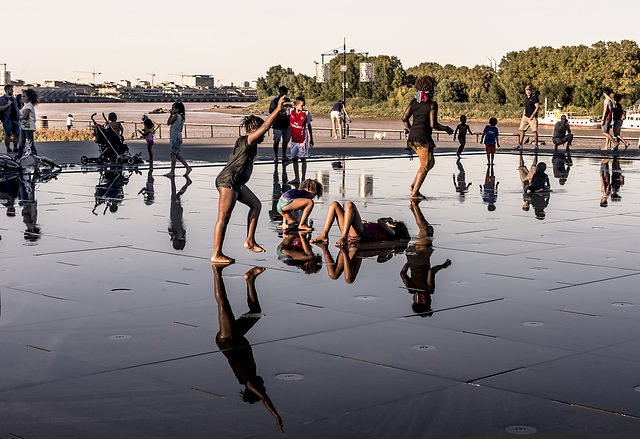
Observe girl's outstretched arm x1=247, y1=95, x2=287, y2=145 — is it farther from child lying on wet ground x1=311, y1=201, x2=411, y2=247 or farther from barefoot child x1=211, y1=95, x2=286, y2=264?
child lying on wet ground x1=311, y1=201, x2=411, y2=247

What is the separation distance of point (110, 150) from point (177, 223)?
1090cm

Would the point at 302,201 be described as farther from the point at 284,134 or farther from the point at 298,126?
the point at 284,134

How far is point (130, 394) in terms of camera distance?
5172 millimetres

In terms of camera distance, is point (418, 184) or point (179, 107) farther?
point (179, 107)

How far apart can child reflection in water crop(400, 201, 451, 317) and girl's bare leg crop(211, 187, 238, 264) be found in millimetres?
1827

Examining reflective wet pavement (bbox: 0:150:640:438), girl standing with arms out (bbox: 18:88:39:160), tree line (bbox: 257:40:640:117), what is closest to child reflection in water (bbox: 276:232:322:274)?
reflective wet pavement (bbox: 0:150:640:438)

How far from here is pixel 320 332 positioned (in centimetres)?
661

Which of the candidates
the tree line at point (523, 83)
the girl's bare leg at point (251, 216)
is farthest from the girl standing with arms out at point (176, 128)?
the tree line at point (523, 83)

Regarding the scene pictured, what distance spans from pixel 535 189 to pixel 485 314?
9951 mm

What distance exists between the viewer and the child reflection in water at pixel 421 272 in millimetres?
7613

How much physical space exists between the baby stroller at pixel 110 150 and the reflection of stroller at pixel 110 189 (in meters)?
1.16

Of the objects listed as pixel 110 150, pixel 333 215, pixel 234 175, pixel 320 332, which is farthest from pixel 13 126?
pixel 320 332

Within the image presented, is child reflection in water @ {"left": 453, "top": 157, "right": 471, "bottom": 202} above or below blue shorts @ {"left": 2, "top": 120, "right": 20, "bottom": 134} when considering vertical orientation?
below

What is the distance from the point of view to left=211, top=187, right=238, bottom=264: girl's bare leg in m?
9.44
